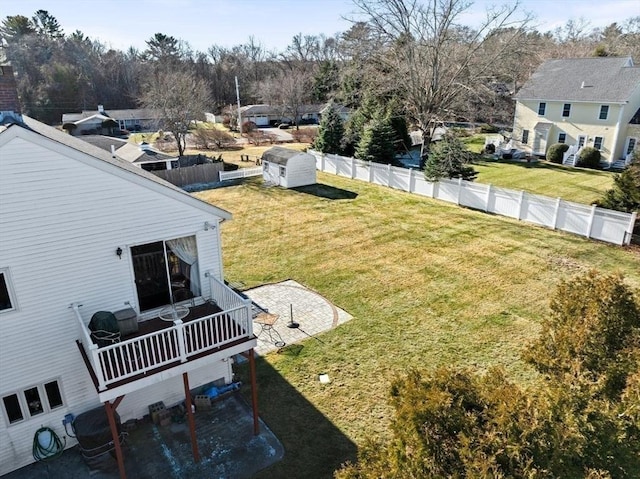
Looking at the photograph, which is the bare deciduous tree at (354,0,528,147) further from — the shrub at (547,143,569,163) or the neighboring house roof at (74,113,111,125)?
the neighboring house roof at (74,113,111,125)

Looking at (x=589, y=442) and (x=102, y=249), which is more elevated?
(x=102, y=249)

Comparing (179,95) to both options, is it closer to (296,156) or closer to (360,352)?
(296,156)

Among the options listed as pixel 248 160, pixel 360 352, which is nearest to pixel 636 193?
pixel 360 352

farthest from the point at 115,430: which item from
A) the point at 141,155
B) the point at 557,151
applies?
the point at 557,151

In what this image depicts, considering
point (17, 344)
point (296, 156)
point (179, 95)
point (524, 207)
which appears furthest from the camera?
point (179, 95)

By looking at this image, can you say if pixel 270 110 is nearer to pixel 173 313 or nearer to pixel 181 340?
pixel 173 313

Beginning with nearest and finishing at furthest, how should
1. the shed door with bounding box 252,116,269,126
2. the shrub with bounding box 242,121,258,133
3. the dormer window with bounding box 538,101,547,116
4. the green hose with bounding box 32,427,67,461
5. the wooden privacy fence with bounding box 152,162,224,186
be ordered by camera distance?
1. the green hose with bounding box 32,427,67,461
2. the wooden privacy fence with bounding box 152,162,224,186
3. the dormer window with bounding box 538,101,547,116
4. the shrub with bounding box 242,121,258,133
5. the shed door with bounding box 252,116,269,126

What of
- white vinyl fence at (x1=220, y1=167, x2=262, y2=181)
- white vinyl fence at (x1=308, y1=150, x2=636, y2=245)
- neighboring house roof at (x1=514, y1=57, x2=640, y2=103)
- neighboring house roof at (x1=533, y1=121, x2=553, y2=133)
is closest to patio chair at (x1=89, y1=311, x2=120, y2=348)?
white vinyl fence at (x1=308, y1=150, x2=636, y2=245)
